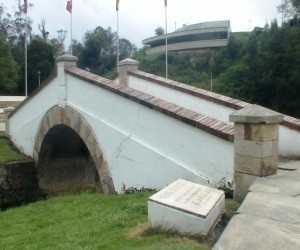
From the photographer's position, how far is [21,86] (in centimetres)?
4038

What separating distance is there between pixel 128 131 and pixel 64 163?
20.2ft

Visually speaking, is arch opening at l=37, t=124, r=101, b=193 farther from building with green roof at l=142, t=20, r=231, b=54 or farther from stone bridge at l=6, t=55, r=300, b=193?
building with green roof at l=142, t=20, r=231, b=54

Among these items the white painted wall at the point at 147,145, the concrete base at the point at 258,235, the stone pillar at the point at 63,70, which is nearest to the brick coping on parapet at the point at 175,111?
the white painted wall at the point at 147,145

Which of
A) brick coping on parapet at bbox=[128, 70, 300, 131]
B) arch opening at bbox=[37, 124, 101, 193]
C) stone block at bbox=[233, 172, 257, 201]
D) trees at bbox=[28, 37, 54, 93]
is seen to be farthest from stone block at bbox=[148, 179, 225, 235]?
trees at bbox=[28, 37, 54, 93]

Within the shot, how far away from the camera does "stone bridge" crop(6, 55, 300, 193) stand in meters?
5.66

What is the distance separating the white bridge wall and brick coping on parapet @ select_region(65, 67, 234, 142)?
0.32ft

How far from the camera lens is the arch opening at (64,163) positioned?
1188 centimetres

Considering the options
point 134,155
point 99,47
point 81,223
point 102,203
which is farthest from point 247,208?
point 99,47

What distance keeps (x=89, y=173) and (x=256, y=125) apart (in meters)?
10.3

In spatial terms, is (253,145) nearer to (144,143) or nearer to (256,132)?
(256,132)

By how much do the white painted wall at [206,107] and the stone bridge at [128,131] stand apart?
0.02 metres

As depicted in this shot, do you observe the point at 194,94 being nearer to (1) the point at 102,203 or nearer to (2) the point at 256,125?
(1) the point at 102,203

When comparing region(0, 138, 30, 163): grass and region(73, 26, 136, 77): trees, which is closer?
region(0, 138, 30, 163): grass

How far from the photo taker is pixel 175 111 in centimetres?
612
